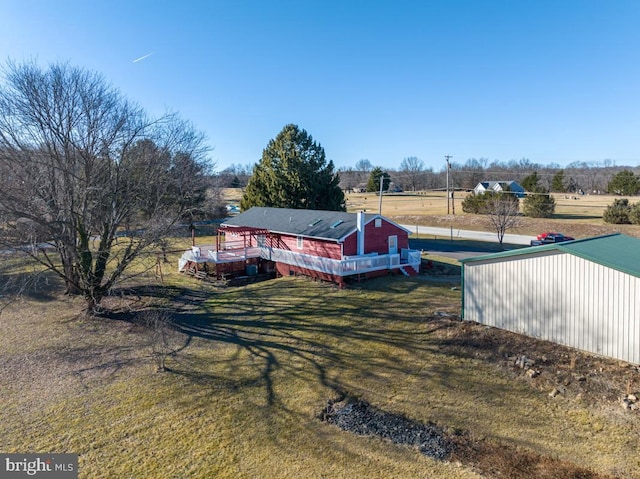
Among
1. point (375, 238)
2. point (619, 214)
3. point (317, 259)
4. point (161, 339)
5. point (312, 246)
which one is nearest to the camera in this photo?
point (161, 339)

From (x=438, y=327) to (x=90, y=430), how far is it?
10662 millimetres

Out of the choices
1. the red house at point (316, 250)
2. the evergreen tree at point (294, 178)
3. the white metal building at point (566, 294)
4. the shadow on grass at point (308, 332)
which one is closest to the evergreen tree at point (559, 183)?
the evergreen tree at point (294, 178)

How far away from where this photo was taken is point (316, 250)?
2370 cm

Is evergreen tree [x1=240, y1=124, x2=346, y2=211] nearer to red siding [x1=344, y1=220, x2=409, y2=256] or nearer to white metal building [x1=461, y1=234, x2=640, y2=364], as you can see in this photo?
red siding [x1=344, y1=220, x2=409, y2=256]

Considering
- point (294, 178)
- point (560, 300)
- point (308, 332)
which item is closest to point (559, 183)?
point (294, 178)

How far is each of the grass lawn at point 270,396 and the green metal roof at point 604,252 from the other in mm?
3664

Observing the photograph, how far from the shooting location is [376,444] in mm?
8617

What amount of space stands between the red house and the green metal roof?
8.40m

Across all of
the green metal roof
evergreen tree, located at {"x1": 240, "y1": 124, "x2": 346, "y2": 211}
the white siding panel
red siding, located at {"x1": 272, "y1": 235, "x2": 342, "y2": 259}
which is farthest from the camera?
evergreen tree, located at {"x1": 240, "y1": 124, "x2": 346, "y2": 211}

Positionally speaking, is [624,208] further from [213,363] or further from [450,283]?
[213,363]

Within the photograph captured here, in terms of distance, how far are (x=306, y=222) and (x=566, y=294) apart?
16.0 m

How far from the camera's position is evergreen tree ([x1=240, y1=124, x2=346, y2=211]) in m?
37.7

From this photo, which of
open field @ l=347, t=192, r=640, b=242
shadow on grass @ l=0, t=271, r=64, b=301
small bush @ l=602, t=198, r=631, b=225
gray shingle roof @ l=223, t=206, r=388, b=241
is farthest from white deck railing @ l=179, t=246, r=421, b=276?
small bush @ l=602, t=198, r=631, b=225

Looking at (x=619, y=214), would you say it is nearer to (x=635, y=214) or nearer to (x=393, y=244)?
(x=635, y=214)
